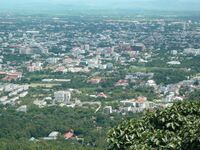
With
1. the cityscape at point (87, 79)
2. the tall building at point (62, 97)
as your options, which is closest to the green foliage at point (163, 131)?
the cityscape at point (87, 79)

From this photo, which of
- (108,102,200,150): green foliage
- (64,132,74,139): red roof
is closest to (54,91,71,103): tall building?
(64,132,74,139): red roof

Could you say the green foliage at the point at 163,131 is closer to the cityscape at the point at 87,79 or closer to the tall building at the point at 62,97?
the cityscape at the point at 87,79

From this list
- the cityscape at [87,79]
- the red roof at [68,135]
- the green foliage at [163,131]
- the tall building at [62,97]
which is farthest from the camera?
the tall building at [62,97]

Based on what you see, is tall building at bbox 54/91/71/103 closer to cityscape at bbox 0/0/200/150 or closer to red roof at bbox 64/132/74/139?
cityscape at bbox 0/0/200/150

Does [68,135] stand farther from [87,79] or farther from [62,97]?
[87,79]

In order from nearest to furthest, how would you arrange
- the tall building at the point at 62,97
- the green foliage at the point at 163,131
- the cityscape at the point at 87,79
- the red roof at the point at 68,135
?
the green foliage at the point at 163,131
the red roof at the point at 68,135
the cityscape at the point at 87,79
the tall building at the point at 62,97

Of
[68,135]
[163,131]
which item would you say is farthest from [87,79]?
[163,131]

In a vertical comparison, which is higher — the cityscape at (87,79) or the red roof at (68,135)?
the red roof at (68,135)

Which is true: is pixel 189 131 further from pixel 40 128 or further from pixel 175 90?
pixel 175 90

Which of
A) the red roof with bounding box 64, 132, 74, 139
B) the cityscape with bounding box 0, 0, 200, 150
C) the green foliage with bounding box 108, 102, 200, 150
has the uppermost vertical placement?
the green foliage with bounding box 108, 102, 200, 150
